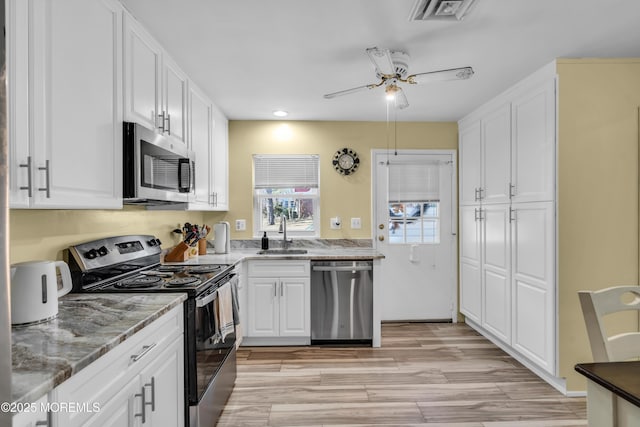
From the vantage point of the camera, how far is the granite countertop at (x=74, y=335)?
89 cm

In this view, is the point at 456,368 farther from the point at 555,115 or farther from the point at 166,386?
the point at 166,386

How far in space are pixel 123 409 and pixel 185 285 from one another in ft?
2.50

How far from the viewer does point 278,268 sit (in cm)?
348

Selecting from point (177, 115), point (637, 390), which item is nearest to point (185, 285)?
point (177, 115)

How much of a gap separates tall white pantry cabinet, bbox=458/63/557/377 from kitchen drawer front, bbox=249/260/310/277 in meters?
1.73

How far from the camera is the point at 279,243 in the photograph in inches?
159

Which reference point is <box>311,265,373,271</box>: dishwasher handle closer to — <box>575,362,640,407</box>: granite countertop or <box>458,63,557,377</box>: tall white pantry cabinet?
<box>458,63,557,377</box>: tall white pantry cabinet

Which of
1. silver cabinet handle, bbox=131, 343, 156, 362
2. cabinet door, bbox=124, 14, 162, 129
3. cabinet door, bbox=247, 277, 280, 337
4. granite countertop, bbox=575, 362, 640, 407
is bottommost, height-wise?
cabinet door, bbox=247, 277, 280, 337

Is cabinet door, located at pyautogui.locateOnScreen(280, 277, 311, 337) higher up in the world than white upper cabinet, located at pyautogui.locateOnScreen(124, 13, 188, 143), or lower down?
lower down

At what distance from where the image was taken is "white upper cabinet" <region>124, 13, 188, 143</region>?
185cm

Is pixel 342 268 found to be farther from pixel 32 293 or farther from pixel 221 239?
pixel 32 293

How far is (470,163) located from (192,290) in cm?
311

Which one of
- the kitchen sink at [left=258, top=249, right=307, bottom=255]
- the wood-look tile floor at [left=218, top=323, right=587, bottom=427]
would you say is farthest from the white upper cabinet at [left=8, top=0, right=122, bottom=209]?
the kitchen sink at [left=258, top=249, right=307, bottom=255]

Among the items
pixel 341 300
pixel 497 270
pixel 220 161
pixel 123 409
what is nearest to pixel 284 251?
pixel 341 300
